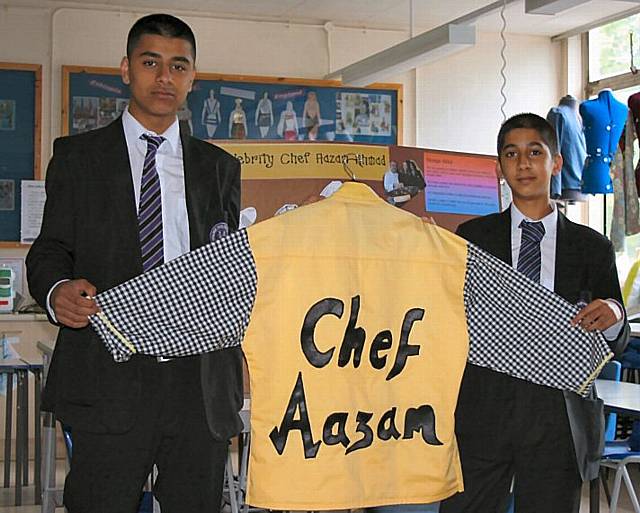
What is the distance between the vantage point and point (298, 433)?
229cm

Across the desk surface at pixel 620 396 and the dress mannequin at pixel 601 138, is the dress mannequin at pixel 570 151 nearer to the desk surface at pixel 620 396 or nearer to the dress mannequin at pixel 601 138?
the dress mannequin at pixel 601 138

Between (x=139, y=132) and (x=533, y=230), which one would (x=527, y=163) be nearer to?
(x=533, y=230)

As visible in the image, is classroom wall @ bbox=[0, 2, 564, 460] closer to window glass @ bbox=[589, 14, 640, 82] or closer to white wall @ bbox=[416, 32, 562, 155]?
white wall @ bbox=[416, 32, 562, 155]

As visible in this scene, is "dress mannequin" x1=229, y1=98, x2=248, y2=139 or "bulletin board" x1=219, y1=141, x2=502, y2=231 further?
"dress mannequin" x1=229, y1=98, x2=248, y2=139

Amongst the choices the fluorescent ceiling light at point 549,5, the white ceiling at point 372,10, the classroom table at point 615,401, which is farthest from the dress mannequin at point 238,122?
the classroom table at point 615,401

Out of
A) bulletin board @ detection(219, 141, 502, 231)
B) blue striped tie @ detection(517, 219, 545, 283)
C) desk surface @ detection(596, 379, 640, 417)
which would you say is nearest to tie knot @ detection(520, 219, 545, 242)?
blue striped tie @ detection(517, 219, 545, 283)

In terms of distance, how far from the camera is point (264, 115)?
8211mm

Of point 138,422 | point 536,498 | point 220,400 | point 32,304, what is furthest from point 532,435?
point 32,304

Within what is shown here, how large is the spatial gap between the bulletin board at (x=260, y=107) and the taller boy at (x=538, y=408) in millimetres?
5016

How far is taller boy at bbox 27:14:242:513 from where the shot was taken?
221cm

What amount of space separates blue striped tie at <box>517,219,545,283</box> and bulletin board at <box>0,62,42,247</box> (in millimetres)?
5558

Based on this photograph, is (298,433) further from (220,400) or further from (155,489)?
(155,489)

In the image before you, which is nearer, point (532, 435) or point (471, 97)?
point (532, 435)

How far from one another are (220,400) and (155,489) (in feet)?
0.83
